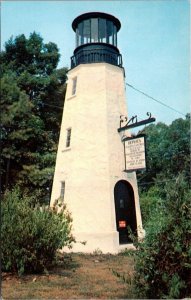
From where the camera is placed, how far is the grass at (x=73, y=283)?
7.43 metres

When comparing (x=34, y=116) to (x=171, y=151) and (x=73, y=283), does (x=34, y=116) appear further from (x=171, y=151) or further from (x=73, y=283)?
(x=171, y=151)

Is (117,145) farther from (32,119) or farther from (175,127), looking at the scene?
(175,127)

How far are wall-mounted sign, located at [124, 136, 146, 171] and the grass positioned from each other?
4.20 m

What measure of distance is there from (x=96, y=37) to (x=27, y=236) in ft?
36.8

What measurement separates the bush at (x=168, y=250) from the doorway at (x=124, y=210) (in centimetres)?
874

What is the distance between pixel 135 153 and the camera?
1452 cm

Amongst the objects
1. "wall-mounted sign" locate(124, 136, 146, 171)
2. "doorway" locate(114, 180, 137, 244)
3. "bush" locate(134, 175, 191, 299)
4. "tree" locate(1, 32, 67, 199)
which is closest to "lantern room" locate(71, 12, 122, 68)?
"tree" locate(1, 32, 67, 199)

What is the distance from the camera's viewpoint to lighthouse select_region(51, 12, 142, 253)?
14.7 metres

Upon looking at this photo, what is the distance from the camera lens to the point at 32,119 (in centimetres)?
1644

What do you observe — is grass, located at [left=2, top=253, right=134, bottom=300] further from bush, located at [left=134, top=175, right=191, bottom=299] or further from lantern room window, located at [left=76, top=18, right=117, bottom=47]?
lantern room window, located at [left=76, top=18, right=117, bottom=47]

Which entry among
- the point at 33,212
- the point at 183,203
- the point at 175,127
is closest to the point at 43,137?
Answer: the point at 33,212

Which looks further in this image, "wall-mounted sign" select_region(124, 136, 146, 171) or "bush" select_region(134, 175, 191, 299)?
"wall-mounted sign" select_region(124, 136, 146, 171)

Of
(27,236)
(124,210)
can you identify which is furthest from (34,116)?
(27,236)

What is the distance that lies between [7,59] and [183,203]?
49.2 feet
